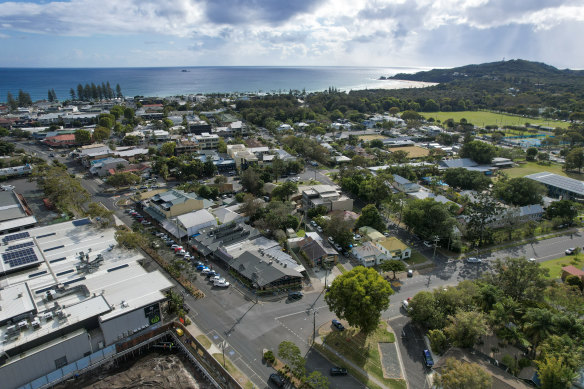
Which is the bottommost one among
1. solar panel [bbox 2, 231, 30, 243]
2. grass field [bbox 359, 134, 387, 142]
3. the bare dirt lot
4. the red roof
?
the bare dirt lot

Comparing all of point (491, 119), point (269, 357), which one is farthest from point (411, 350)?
point (491, 119)

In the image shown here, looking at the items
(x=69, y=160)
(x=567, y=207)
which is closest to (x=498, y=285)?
(x=567, y=207)

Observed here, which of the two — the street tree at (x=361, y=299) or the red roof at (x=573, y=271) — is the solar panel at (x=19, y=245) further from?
the red roof at (x=573, y=271)

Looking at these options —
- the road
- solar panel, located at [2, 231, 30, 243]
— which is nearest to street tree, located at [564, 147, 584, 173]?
the road

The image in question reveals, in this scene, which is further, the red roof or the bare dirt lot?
the red roof

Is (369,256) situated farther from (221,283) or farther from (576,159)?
(576,159)

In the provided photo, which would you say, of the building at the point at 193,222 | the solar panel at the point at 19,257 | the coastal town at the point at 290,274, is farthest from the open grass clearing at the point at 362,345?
the solar panel at the point at 19,257

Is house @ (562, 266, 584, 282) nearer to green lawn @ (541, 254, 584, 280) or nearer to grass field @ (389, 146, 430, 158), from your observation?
green lawn @ (541, 254, 584, 280)
